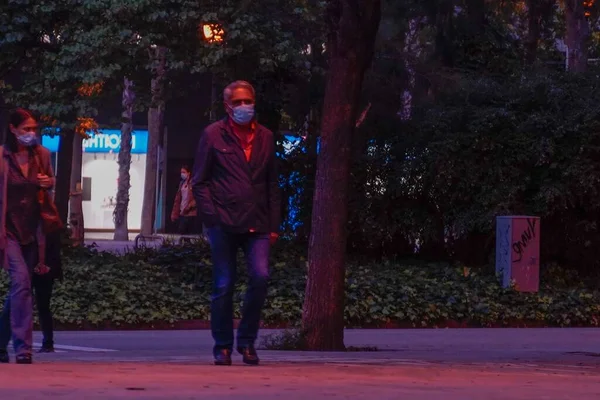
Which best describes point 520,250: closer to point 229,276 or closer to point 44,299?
point 44,299

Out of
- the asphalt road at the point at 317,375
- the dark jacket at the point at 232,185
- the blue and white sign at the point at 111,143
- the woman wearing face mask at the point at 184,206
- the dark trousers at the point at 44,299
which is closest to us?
the asphalt road at the point at 317,375

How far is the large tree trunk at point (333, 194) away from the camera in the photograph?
12.3 m

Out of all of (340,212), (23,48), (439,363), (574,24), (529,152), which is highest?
(574,24)

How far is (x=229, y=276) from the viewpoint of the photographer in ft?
30.7

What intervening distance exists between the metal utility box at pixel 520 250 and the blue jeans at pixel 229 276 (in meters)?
10.6

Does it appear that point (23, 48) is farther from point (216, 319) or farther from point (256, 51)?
point (216, 319)

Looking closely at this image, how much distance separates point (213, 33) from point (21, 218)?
11.6 m

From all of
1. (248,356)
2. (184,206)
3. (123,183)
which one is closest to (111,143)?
(123,183)

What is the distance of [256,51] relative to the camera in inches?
829

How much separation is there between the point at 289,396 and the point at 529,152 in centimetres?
1420

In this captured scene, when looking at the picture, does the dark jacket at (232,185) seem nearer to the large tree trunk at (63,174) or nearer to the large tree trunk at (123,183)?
the large tree trunk at (63,174)

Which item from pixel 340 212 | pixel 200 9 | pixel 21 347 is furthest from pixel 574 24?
pixel 21 347

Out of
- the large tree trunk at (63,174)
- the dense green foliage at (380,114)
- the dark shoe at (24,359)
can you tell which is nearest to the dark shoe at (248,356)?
the dark shoe at (24,359)

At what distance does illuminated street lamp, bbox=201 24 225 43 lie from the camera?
20.8m
